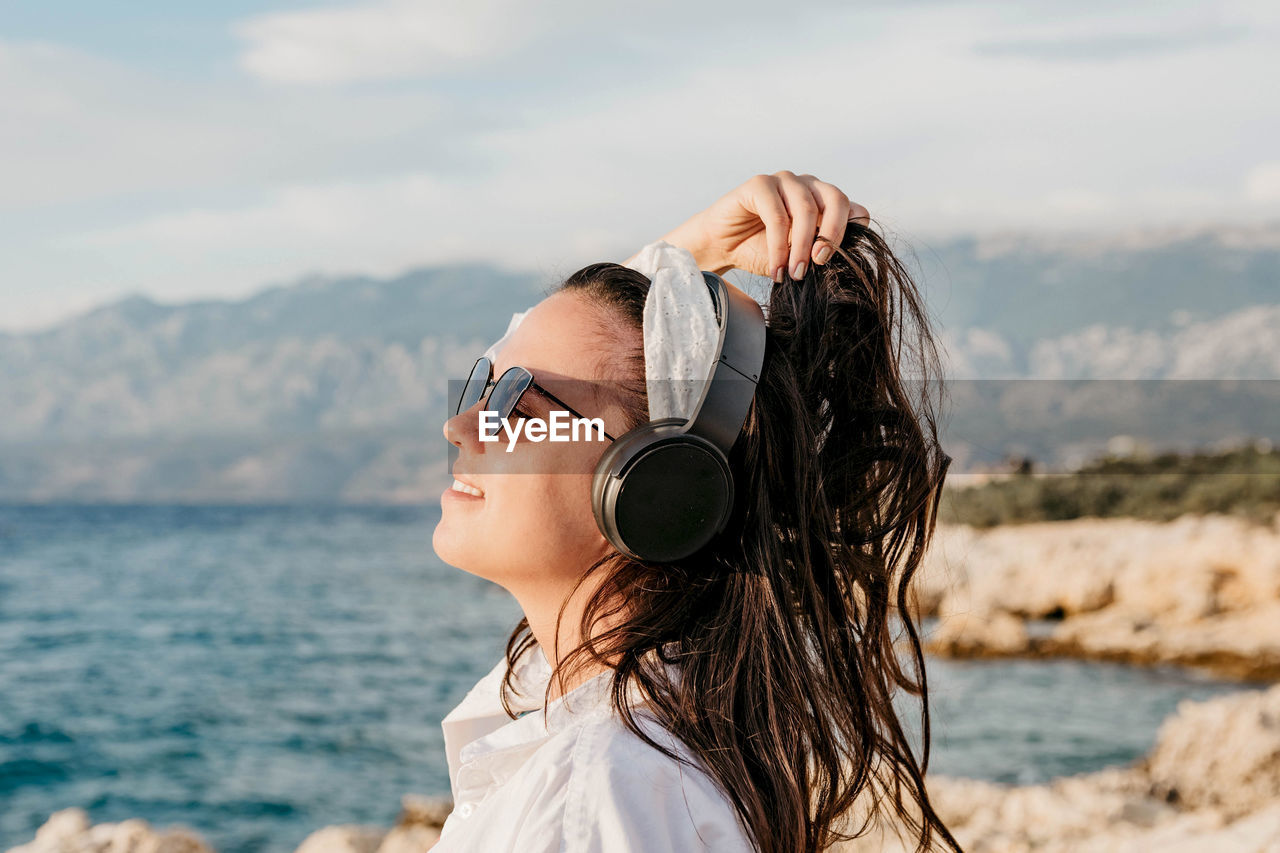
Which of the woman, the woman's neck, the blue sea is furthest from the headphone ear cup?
the blue sea


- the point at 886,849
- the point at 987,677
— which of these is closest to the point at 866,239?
the point at 886,849

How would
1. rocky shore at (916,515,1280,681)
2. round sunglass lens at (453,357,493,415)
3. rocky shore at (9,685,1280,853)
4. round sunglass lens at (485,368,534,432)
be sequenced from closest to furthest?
round sunglass lens at (485,368,534,432), round sunglass lens at (453,357,493,415), rocky shore at (9,685,1280,853), rocky shore at (916,515,1280,681)

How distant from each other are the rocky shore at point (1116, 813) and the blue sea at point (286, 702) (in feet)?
2.64

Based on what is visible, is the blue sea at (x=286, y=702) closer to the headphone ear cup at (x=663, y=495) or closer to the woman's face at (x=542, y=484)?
the woman's face at (x=542, y=484)

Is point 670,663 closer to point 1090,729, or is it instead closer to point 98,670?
point 1090,729

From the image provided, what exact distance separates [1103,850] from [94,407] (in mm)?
204222

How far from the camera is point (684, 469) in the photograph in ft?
5.00

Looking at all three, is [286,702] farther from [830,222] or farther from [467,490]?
[830,222]

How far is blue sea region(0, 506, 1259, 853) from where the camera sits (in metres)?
9.27

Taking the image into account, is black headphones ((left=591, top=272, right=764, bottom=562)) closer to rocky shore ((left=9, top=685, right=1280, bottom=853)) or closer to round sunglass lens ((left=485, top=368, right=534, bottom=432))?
round sunglass lens ((left=485, top=368, right=534, bottom=432))

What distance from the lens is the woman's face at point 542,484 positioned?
1.65 meters

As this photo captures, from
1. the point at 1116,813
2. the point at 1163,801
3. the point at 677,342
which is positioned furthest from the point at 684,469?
the point at 1163,801

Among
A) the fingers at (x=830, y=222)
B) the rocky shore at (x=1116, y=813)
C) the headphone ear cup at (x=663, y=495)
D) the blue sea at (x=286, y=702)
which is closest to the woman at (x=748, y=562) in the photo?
the fingers at (x=830, y=222)

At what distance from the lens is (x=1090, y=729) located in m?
9.31
